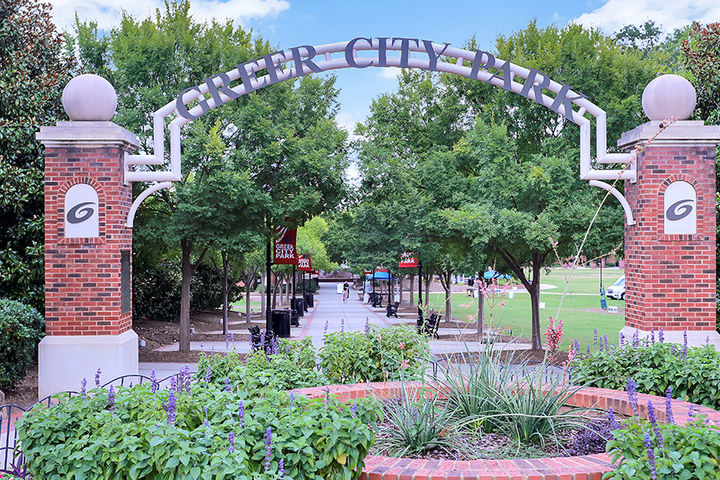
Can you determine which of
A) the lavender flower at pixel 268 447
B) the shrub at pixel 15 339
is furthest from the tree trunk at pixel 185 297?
the lavender flower at pixel 268 447

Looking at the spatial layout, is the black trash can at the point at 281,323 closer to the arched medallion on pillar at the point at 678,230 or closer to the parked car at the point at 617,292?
the arched medallion on pillar at the point at 678,230

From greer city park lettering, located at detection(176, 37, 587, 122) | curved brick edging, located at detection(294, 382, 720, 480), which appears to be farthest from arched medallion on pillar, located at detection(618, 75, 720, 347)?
curved brick edging, located at detection(294, 382, 720, 480)

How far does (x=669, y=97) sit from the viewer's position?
8.49m

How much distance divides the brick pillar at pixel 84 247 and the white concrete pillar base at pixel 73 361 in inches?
0.5

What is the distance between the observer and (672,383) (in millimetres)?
5895

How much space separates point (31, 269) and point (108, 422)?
8840 millimetres

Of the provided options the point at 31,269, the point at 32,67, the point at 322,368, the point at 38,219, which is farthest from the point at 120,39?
the point at 322,368

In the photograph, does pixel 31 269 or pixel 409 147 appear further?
pixel 409 147

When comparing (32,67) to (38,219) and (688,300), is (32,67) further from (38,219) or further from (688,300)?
(688,300)

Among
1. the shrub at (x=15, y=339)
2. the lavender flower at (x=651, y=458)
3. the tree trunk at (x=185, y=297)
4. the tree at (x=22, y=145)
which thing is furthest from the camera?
the tree trunk at (x=185, y=297)

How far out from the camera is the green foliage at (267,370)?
5.53 meters

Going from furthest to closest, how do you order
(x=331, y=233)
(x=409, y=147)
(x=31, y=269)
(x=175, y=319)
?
(x=331, y=233), (x=175, y=319), (x=409, y=147), (x=31, y=269)

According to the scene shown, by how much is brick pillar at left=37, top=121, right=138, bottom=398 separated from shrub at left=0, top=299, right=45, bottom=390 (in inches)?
48.1

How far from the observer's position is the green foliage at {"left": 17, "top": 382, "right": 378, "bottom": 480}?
3.37 m
